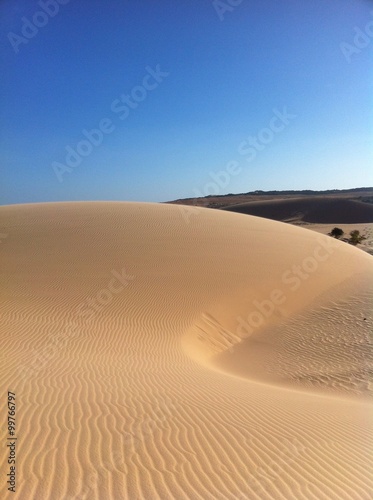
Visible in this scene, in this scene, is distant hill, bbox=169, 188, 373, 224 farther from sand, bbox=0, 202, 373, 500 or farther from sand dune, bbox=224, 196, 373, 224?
sand, bbox=0, 202, 373, 500

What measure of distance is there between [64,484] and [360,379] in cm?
803

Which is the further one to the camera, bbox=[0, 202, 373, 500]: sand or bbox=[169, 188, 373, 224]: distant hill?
bbox=[169, 188, 373, 224]: distant hill

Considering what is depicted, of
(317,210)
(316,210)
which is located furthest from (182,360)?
(316,210)

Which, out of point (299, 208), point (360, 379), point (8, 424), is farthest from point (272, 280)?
point (299, 208)

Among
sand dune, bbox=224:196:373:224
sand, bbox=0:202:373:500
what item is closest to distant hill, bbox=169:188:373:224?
sand dune, bbox=224:196:373:224

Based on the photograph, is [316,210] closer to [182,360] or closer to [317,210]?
[317,210]

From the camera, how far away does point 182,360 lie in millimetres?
10414

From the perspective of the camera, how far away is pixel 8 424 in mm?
5758

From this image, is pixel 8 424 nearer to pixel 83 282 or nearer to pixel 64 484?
pixel 64 484

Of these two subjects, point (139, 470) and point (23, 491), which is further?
point (139, 470)

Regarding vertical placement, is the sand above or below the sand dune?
below

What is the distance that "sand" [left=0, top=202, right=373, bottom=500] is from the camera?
5.05m

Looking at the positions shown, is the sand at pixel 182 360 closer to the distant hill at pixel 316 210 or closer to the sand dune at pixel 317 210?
the distant hill at pixel 316 210

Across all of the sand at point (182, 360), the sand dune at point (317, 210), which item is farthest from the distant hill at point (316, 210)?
the sand at point (182, 360)
